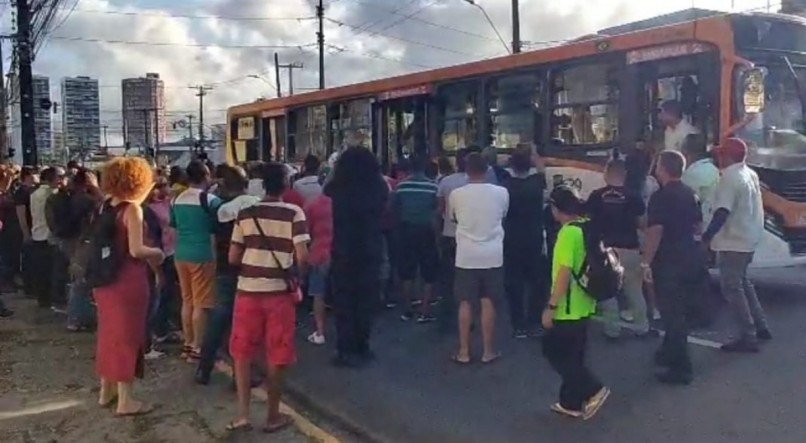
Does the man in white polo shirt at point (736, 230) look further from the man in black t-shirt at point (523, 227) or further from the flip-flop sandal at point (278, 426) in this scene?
the flip-flop sandal at point (278, 426)

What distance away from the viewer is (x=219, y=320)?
784 cm

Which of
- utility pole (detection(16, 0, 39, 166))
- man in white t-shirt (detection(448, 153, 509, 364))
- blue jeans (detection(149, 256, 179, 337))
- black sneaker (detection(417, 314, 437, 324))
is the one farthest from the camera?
utility pole (detection(16, 0, 39, 166))

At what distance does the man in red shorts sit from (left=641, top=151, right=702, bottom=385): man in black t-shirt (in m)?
2.77

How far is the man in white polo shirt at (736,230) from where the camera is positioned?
809cm

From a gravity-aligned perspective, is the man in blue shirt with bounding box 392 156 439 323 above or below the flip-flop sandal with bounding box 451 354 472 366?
above

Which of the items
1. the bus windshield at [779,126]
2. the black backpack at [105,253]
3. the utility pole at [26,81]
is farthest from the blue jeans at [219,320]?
the utility pole at [26,81]

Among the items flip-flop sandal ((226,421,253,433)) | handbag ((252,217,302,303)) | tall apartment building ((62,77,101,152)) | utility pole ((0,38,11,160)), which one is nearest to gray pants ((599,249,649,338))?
handbag ((252,217,302,303))

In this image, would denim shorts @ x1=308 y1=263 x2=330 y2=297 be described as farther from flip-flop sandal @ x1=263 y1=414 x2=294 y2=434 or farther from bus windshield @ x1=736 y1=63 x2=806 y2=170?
bus windshield @ x1=736 y1=63 x2=806 y2=170

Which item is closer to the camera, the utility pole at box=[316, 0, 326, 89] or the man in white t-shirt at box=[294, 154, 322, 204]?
the man in white t-shirt at box=[294, 154, 322, 204]

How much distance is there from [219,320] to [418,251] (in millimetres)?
3165

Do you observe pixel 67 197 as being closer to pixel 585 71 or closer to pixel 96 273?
pixel 96 273

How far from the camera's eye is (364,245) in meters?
8.52

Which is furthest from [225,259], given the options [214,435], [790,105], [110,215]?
[790,105]

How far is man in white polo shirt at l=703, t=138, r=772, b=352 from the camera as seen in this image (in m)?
8.09
